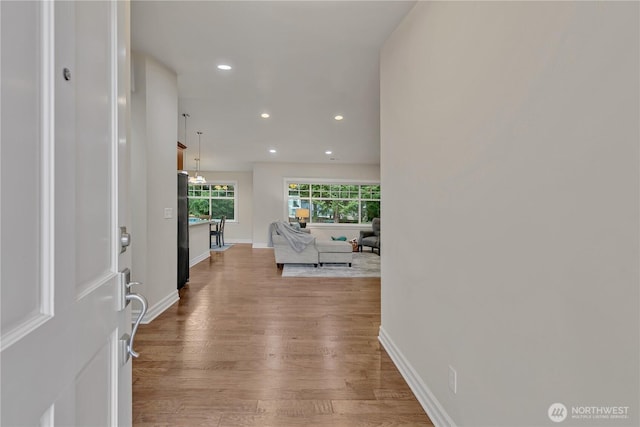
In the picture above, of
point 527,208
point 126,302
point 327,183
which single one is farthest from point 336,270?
point 126,302

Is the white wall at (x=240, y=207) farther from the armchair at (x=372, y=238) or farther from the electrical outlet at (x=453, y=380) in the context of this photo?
the electrical outlet at (x=453, y=380)

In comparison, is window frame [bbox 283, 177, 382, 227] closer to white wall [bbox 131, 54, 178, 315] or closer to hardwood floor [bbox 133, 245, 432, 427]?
hardwood floor [bbox 133, 245, 432, 427]

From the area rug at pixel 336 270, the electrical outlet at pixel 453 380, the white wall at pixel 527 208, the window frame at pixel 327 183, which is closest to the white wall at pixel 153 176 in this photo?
the area rug at pixel 336 270

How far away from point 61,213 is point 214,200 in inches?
419

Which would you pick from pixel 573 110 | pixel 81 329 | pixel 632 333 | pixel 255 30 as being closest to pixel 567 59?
pixel 573 110

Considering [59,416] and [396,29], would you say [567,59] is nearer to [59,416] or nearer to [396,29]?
[59,416]

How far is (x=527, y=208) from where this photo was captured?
1028 mm

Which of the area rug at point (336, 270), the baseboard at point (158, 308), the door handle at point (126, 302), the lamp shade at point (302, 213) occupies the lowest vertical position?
the area rug at point (336, 270)

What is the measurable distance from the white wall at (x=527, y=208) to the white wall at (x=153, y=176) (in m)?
2.58

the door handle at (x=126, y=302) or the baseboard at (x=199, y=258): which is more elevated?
the door handle at (x=126, y=302)

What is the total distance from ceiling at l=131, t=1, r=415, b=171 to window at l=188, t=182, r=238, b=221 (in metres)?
5.03

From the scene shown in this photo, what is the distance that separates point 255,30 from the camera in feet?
7.93

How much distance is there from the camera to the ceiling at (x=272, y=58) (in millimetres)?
2184

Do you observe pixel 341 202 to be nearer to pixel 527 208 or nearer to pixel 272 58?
pixel 272 58
